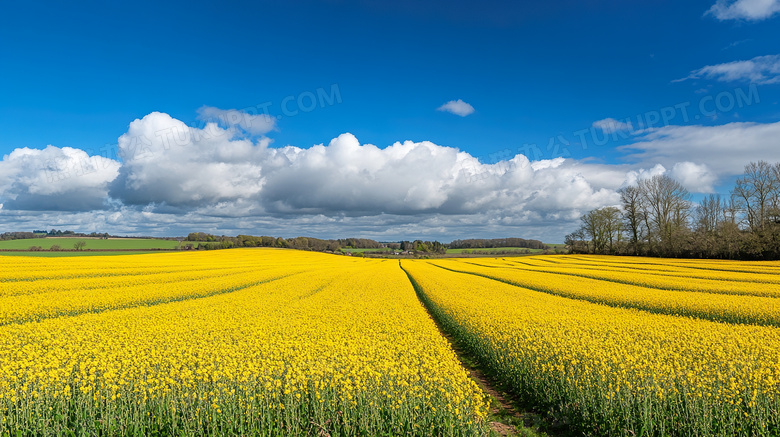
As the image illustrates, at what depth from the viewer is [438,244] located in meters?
143

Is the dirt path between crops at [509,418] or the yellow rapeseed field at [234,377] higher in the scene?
the yellow rapeseed field at [234,377]

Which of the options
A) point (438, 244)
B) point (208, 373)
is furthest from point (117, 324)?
point (438, 244)

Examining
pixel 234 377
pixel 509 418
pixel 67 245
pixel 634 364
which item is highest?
pixel 67 245

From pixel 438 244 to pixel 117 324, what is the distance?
133 m

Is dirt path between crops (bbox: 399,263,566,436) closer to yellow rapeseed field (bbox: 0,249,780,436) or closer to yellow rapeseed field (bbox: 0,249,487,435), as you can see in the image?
yellow rapeseed field (bbox: 0,249,780,436)

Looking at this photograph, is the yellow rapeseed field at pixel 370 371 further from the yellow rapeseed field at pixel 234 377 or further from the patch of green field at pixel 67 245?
the patch of green field at pixel 67 245

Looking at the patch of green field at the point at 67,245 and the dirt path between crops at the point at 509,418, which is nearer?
the dirt path between crops at the point at 509,418

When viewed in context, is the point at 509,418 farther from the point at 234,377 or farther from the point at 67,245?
the point at 67,245

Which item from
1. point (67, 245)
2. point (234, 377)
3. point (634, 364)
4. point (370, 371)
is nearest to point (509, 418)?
point (634, 364)

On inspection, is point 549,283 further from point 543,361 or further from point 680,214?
point 680,214

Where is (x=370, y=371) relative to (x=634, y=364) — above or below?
above

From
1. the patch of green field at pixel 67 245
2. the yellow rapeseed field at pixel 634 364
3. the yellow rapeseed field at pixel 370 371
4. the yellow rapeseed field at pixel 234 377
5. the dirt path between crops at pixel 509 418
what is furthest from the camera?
the patch of green field at pixel 67 245

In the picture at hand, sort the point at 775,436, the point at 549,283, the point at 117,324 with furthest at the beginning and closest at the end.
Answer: the point at 549,283 → the point at 117,324 → the point at 775,436

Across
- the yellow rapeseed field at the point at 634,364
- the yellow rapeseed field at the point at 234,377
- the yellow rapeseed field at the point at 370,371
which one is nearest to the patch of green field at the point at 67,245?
the yellow rapeseed field at the point at 370,371
